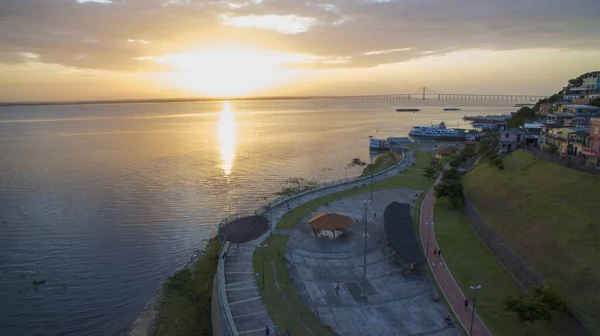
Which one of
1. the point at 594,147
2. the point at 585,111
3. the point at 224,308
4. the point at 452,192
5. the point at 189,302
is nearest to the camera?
the point at 224,308

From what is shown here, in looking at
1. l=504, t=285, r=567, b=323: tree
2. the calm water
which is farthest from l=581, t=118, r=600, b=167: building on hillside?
the calm water

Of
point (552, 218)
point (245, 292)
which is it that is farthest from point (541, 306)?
point (245, 292)

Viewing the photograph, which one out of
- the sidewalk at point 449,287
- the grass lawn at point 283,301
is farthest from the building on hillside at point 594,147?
the grass lawn at point 283,301

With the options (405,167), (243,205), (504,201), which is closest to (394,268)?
(504,201)

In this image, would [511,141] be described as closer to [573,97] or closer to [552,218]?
[552,218]

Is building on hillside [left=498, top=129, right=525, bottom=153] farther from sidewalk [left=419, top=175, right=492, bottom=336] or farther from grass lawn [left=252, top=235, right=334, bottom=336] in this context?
grass lawn [left=252, top=235, right=334, bottom=336]

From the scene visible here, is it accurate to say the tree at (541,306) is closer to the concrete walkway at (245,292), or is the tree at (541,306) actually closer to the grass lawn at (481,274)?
the grass lawn at (481,274)
